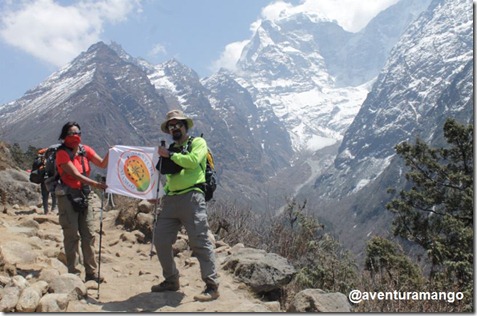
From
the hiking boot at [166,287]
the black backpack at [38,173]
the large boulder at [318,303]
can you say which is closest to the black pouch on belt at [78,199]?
the hiking boot at [166,287]

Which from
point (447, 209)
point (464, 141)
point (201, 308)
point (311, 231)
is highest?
point (464, 141)

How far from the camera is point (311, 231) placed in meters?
13.6

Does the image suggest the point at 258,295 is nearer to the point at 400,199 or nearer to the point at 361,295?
the point at 361,295

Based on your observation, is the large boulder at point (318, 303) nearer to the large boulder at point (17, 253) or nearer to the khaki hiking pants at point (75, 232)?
the khaki hiking pants at point (75, 232)

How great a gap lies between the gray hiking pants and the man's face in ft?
2.52

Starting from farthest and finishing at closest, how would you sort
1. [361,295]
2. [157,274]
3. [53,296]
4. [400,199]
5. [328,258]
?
1. [400,199]
2. [328,258]
3. [157,274]
4. [361,295]
5. [53,296]

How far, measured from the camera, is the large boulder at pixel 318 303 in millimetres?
6355

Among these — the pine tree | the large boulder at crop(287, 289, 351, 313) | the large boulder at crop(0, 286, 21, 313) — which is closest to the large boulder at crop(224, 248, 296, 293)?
the large boulder at crop(287, 289, 351, 313)

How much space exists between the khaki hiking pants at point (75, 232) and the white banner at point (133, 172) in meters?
0.56

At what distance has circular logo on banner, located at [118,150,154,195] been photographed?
24.2 ft

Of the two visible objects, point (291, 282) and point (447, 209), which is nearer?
point (291, 282)

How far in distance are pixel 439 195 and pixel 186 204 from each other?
722 inches

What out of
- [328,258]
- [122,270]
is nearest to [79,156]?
[122,270]

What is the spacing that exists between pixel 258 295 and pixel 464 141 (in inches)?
684
